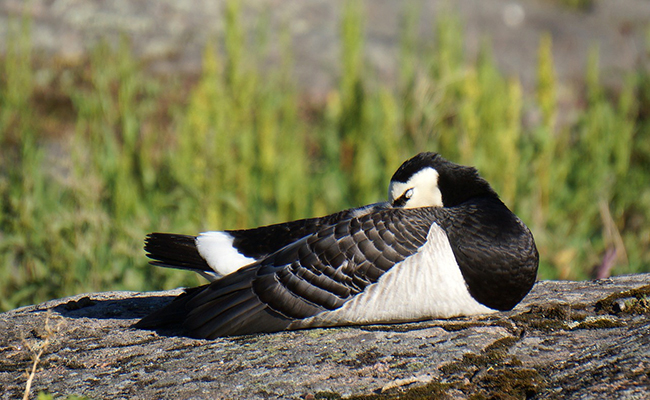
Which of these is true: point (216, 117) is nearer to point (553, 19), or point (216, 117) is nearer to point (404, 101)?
point (404, 101)

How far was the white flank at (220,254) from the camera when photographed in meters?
4.48

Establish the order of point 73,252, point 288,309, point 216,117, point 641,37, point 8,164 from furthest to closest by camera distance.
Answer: point 641,37 → point 8,164 → point 216,117 → point 73,252 → point 288,309

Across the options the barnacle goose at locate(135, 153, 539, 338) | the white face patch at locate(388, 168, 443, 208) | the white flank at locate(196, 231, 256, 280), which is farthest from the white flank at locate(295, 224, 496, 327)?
the white face patch at locate(388, 168, 443, 208)

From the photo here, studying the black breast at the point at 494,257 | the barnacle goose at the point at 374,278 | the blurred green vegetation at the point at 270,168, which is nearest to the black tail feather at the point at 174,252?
the barnacle goose at the point at 374,278

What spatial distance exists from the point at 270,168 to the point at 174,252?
2.95 meters

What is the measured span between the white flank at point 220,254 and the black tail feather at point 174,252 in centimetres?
4

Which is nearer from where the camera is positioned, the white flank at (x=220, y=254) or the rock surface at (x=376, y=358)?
the rock surface at (x=376, y=358)

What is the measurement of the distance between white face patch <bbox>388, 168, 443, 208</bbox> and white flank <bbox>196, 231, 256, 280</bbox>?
3.60 feet

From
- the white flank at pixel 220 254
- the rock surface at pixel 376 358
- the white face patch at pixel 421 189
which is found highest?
the white face patch at pixel 421 189

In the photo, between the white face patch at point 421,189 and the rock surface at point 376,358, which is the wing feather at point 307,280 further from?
the white face patch at point 421,189

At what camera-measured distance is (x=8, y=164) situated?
732 centimetres

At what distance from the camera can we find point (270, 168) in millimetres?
7344

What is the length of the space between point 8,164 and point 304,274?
4.58m

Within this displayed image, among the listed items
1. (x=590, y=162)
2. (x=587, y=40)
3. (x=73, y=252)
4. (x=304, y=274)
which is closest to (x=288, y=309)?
(x=304, y=274)
